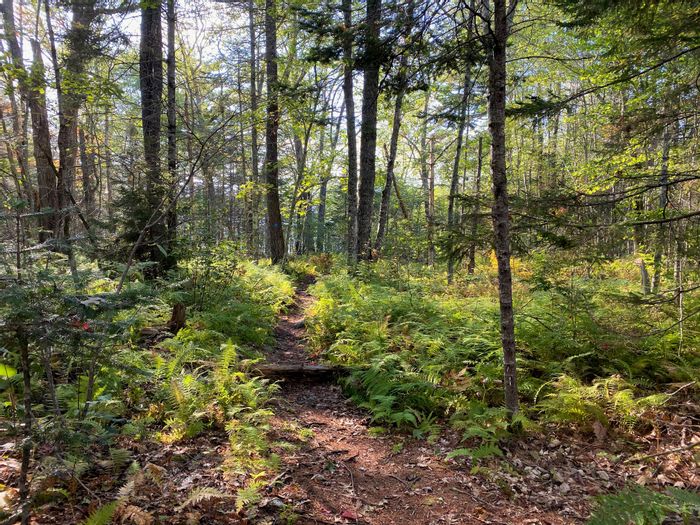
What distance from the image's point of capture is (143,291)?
3.00 meters

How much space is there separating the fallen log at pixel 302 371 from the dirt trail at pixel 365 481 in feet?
2.46

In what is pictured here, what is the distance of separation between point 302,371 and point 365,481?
2.63 m

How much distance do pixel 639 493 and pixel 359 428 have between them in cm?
306

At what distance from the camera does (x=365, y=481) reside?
376 cm

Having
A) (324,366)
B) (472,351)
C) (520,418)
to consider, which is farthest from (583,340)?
(324,366)

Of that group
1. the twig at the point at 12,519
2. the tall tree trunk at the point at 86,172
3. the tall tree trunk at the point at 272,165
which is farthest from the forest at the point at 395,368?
the tall tree trunk at the point at 272,165

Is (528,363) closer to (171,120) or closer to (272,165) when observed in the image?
(171,120)

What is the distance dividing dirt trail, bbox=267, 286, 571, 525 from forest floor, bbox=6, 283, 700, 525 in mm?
11

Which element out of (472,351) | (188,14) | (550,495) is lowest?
(550,495)

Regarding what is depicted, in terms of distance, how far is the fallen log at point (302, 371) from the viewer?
5.97m

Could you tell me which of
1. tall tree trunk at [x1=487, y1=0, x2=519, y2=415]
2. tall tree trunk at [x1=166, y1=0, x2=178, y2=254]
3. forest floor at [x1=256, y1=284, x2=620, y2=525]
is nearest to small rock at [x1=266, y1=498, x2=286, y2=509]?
forest floor at [x1=256, y1=284, x2=620, y2=525]

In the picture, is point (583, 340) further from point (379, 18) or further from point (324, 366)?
point (379, 18)

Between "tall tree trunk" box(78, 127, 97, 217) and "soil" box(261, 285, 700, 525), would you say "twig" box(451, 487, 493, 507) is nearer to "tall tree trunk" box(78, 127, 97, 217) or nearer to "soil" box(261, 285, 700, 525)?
"soil" box(261, 285, 700, 525)

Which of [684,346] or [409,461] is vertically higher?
[684,346]
